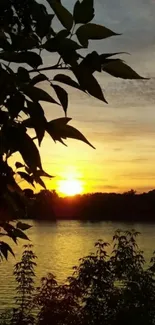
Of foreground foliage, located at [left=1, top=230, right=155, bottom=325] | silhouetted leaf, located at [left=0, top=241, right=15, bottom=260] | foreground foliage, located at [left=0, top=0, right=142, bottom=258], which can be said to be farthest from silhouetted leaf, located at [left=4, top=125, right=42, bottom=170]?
foreground foliage, located at [left=1, top=230, right=155, bottom=325]

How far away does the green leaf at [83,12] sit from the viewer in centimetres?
87

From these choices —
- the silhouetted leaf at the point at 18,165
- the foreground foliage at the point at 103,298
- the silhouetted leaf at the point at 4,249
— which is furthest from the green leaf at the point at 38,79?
the foreground foliage at the point at 103,298

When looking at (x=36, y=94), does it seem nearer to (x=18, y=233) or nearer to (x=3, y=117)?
(x=3, y=117)

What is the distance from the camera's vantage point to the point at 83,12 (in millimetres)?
874

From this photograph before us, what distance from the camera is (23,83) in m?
0.94

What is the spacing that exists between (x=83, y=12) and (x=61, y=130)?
0.72 ft

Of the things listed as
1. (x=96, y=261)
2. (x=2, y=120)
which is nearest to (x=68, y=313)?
(x=96, y=261)

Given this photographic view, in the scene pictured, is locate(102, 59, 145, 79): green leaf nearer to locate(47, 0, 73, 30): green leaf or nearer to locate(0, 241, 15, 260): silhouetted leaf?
locate(47, 0, 73, 30): green leaf

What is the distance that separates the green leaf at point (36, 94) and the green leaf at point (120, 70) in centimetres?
11

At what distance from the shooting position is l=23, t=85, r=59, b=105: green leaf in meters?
0.94

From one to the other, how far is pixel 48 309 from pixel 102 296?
1231mm

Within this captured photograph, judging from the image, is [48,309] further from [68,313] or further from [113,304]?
[113,304]

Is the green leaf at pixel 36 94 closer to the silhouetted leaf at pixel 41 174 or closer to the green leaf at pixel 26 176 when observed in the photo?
the silhouetted leaf at pixel 41 174

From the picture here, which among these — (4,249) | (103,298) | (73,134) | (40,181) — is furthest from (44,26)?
(103,298)
